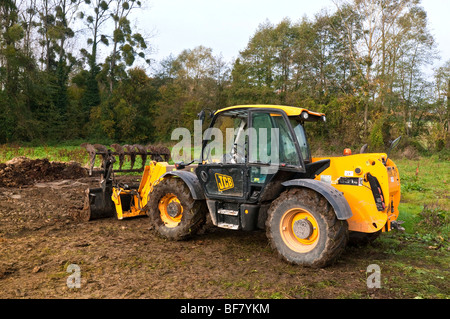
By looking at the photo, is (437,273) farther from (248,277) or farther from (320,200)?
(248,277)

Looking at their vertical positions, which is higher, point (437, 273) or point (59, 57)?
point (59, 57)

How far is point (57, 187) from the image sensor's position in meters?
11.4

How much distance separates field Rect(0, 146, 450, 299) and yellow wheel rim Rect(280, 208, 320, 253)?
30 centimetres

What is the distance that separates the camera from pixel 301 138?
544 centimetres

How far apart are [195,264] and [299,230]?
148 cm

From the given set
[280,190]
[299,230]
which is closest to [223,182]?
[280,190]

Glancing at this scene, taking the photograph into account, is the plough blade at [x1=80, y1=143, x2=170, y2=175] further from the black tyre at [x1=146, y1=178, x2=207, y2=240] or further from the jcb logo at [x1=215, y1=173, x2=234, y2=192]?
the jcb logo at [x1=215, y1=173, x2=234, y2=192]

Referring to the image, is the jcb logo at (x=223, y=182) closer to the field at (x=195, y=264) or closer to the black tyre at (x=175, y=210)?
the black tyre at (x=175, y=210)

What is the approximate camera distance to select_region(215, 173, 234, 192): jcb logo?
542 centimetres

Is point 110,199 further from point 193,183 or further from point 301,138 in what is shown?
point 301,138

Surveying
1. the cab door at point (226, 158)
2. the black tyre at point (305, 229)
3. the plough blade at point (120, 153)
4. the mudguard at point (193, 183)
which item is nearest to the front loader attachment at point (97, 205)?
the plough blade at point (120, 153)

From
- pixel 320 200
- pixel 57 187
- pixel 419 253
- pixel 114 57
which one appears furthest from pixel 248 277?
pixel 114 57

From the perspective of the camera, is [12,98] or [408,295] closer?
[408,295]
